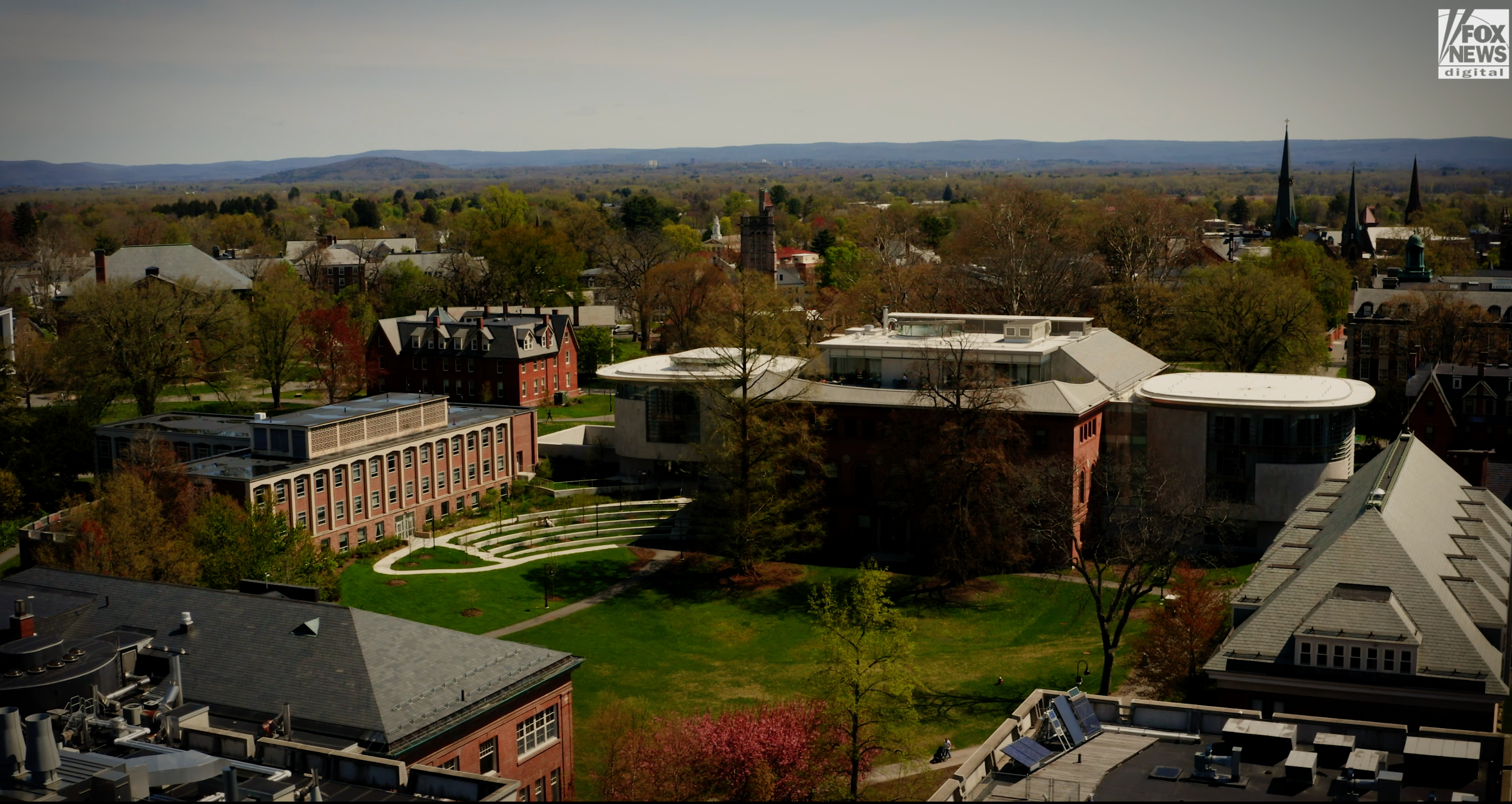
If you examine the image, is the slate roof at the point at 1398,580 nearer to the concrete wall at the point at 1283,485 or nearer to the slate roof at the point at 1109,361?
the concrete wall at the point at 1283,485

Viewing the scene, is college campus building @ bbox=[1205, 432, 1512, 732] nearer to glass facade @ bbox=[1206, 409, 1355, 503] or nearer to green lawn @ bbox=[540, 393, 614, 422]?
glass facade @ bbox=[1206, 409, 1355, 503]

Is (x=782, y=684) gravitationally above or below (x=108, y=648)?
below

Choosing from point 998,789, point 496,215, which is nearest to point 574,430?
point 998,789

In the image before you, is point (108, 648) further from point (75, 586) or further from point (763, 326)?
point (763, 326)

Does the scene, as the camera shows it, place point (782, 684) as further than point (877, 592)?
Yes

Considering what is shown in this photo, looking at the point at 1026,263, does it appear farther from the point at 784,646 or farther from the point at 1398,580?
the point at 1398,580

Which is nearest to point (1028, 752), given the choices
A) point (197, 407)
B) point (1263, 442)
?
point (1263, 442)

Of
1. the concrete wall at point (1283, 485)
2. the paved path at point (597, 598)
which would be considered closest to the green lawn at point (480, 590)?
the paved path at point (597, 598)
